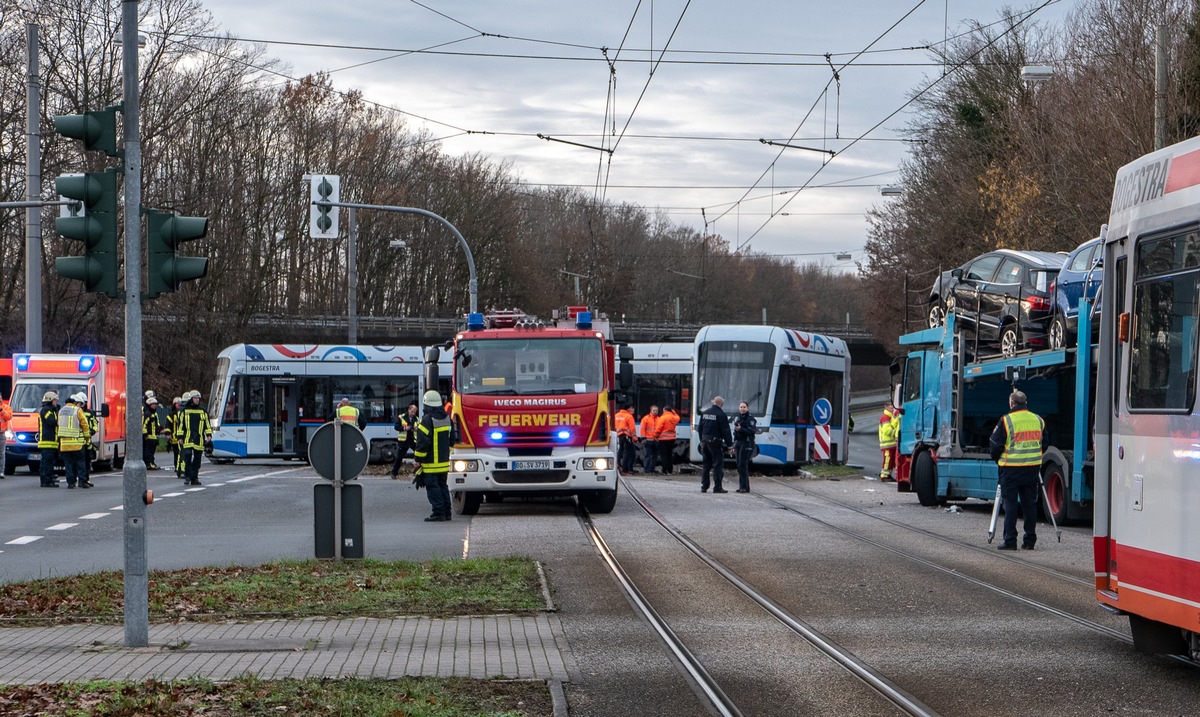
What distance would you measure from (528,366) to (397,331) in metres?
44.4

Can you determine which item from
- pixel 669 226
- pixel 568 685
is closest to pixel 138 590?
pixel 568 685

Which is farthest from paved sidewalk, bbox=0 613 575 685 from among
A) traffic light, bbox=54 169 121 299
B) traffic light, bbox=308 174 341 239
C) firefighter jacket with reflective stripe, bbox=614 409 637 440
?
firefighter jacket with reflective stripe, bbox=614 409 637 440

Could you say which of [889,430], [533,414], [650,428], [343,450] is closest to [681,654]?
[343,450]

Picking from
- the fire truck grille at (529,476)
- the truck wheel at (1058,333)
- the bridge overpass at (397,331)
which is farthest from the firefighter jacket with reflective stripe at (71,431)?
the bridge overpass at (397,331)

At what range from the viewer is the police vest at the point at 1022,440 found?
50.8 ft

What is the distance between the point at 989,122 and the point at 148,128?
2634cm

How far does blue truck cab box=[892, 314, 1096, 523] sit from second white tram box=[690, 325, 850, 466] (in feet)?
16.1

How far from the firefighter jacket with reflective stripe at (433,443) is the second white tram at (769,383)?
13.7 m

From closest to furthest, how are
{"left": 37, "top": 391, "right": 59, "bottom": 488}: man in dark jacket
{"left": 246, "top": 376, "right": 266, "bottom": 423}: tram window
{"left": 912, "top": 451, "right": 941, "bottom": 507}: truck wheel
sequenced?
{"left": 912, "top": 451, "right": 941, "bottom": 507}: truck wheel
{"left": 37, "top": 391, "right": 59, "bottom": 488}: man in dark jacket
{"left": 246, "top": 376, "right": 266, "bottom": 423}: tram window

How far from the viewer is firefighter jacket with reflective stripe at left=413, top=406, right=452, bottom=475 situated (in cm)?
1877

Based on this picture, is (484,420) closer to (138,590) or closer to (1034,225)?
(138,590)

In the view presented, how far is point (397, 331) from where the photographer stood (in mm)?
64250

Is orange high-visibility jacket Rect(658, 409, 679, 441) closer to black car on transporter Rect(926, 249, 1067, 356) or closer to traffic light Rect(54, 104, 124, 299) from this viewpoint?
black car on transporter Rect(926, 249, 1067, 356)

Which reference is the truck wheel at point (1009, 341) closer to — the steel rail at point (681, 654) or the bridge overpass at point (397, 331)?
the steel rail at point (681, 654)
